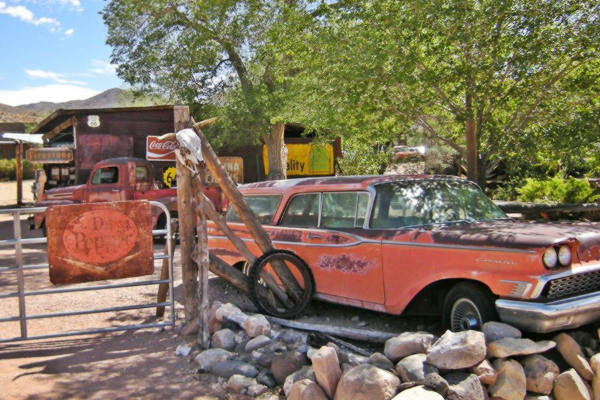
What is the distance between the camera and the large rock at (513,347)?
12.9ft

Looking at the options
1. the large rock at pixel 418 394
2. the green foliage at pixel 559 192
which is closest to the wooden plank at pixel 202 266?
the large rock at pixel 418 394

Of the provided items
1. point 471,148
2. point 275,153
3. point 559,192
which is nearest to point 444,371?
point 471,148

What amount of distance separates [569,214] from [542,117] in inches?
129

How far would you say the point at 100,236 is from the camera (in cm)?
557

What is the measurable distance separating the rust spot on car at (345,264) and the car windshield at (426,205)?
15.6 inches

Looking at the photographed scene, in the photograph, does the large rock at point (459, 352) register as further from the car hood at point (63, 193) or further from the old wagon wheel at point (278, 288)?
the car hood at point (63, 193)

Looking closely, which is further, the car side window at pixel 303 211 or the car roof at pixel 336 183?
the car side window at pixel 303 211

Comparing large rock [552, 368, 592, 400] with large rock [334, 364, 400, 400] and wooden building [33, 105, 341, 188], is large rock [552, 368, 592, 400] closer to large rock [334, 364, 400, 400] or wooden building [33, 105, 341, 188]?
large rock [334, 364, 400, 400]

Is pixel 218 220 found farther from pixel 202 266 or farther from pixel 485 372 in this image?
pixel 485 372

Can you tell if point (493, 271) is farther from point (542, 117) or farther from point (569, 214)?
point (569, 214)

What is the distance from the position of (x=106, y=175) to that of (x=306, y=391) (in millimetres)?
11187

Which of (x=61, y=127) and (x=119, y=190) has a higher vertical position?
(x=61, y=127)

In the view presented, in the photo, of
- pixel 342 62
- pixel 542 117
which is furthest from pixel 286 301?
pixel 542 117

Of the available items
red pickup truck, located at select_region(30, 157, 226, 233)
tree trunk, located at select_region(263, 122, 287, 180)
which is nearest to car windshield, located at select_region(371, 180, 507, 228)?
red pickup truck, located at select_region(30, 157, 226, 233)
